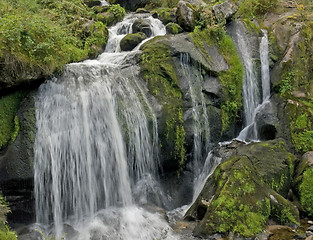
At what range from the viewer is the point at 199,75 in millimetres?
8812

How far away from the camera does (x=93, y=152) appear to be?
692 cm

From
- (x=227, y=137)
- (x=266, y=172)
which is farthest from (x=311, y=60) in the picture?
(x=266, y=172)

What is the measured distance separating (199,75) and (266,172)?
3352 millimetres

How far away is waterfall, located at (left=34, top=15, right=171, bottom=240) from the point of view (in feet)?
21.0

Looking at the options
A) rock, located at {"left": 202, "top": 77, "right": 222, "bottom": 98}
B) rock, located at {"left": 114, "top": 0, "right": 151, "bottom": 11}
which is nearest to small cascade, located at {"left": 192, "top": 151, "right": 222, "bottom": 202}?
rock, located at {"left": 202, "top": 77, "right": 222, "bottom": 98}

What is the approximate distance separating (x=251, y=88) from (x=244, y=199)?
4769 mm

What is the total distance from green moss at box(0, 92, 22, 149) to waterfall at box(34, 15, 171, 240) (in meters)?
0.45

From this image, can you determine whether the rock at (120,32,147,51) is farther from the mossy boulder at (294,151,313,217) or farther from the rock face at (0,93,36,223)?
the mossy boulder at (294,151,313,217)

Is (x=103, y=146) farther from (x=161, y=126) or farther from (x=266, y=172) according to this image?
(x=266, y=172)

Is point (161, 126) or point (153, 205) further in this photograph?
point (161, 126)

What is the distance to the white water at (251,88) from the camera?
928 cm

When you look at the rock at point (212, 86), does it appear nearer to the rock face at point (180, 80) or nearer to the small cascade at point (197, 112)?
the rock face at point (180, 80)

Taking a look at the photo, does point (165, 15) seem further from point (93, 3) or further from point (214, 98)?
point (214, 98)

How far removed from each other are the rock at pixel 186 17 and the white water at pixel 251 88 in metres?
1.77
